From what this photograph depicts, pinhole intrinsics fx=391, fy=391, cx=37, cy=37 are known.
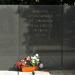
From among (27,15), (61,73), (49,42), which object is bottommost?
(61,73)

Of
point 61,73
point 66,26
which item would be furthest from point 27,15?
point 61,73

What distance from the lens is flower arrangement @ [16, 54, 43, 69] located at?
12.3 metres

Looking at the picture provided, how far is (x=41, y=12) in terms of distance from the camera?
13000mm

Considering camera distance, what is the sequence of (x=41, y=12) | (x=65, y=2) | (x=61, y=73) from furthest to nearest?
1. (x=65, y=2)
2. (x=41, y=12)
3. (x=61, y=73)

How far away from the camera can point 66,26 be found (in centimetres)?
1313

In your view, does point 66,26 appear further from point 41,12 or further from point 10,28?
point 10,28

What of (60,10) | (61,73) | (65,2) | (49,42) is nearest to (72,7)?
(60,10)

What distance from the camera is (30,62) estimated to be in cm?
1234

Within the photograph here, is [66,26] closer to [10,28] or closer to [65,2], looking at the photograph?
[10,28]

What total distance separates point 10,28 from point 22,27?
403 mm

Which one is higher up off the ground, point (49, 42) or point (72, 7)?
point (72, 7)

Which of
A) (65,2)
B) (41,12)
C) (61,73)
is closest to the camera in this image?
(61,73)

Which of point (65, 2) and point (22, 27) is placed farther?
point (65, 2)

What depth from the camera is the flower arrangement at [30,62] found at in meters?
12.3
